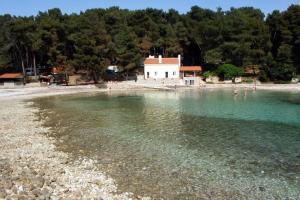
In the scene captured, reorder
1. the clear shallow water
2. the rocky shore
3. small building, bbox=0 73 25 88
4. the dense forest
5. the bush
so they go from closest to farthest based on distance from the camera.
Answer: the rocky shore
the clear shallow water
the dense forest
small building, bbox=0 73 25 88
the bush

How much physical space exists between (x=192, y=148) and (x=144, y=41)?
55.0 meters

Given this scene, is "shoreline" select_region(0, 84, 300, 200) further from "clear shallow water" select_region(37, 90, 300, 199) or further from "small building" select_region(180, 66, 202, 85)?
"small building" select_region(180, 66, 202, 85)

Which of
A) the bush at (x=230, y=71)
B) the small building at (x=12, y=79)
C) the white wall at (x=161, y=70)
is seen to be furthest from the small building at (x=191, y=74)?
the small building at (x=12, y=79)

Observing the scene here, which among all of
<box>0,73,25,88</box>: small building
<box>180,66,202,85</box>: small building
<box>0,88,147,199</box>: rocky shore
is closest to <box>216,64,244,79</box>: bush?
<box>180,66,202,85</box>: small building

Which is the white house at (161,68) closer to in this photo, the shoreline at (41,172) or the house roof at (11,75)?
the house roof at (11,75)

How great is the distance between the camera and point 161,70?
69.1m

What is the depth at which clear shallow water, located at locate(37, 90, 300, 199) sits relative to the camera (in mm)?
13570

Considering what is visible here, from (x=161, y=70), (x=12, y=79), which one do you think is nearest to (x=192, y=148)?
(x=161, y=70)

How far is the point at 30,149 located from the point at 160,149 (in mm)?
6970

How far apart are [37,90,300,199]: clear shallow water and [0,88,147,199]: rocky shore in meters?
0.80

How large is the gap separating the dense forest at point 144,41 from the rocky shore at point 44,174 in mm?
40771

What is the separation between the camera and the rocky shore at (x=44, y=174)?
12.3m

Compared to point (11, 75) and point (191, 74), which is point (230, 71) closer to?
point (191, 74)

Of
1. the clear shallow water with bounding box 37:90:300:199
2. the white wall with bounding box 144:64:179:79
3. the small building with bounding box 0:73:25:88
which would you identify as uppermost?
the white wall with bounding box 144:64:179:79
